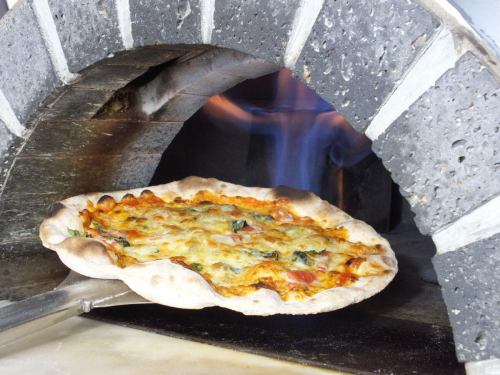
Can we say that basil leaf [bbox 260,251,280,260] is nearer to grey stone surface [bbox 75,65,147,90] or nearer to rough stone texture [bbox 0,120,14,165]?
grey stone surface [bbox 75,65,147,90]

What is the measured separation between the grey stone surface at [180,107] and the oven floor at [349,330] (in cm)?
84

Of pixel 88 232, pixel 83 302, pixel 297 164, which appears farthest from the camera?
pixel 297 164

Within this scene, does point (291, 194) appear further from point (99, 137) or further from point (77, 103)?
point (77, 103)

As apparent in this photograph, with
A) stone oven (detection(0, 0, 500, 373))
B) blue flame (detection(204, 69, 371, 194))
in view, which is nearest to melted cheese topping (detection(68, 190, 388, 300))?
stone oven (detection(0, 0, 500, 373))

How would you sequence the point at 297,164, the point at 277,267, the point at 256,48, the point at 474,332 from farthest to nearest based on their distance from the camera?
the point at 297,164 < the point at 277,267 < the point at 256,48 < the point at 474,332

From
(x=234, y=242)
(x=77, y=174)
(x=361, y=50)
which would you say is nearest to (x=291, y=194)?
(x=234, y=242)

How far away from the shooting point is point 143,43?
7.22ft

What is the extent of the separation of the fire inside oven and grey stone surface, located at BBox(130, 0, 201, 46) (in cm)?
95

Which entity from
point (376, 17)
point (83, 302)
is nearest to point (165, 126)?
point (83, 302)

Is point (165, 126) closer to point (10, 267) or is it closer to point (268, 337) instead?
point (10, 267)

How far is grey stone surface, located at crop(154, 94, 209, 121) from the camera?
285 cm

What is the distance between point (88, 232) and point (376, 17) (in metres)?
1.50

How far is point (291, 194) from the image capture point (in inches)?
120

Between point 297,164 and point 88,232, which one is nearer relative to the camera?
point 88,232
